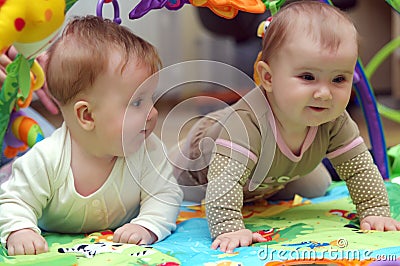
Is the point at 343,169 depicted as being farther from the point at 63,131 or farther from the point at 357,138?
the point at 63,131

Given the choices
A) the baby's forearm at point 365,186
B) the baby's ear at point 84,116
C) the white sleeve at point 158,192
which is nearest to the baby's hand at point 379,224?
the baby's forearm at point 365,186

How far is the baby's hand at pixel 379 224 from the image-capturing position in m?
0.87

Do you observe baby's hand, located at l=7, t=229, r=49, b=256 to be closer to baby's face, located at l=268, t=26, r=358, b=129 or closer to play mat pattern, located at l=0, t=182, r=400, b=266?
play mat pattern, located at l=0, t=182, r=400, b=266

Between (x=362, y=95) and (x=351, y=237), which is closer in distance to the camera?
(x=351, y=237)

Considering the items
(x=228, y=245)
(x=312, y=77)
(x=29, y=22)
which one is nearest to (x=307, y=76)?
(x=312, y=77)

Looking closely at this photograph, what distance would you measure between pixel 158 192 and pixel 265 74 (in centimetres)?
23

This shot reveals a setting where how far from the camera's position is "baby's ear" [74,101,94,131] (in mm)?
856

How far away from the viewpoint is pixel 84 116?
34.0 inches

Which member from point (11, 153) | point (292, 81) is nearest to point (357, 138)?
point (292, 81)

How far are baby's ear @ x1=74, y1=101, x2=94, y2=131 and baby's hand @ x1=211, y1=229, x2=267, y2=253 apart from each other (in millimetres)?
234

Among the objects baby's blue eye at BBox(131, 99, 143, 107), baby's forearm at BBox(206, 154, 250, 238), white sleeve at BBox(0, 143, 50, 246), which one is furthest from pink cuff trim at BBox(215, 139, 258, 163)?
white sleeve at BBox(0, 143, 50, 246)

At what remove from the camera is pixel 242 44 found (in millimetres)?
3070

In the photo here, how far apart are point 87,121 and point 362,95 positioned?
58 centimetres

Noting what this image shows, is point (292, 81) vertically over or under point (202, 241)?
over
